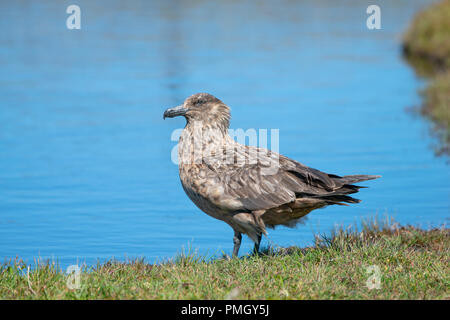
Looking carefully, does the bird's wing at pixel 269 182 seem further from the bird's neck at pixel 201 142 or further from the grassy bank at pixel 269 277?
the grassy bank at pixel 269 277

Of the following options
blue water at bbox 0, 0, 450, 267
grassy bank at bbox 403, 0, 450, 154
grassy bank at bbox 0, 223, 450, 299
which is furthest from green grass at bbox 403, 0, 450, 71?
grassy bank at bbox 0, 223, 450, 299

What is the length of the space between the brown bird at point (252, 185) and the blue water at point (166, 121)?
1198 mm

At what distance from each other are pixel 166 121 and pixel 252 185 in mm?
9884

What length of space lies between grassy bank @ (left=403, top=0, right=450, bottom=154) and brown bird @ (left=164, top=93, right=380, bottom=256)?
431 inches

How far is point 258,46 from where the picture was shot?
1134 inches

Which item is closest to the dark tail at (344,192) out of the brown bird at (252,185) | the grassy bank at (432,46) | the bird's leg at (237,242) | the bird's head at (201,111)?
the brown bird at (252,185)

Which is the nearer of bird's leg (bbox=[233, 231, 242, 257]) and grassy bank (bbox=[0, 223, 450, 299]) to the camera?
grassy bank (bbox=[0, 223, 450, 299])

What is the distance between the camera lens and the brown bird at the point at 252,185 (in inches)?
311

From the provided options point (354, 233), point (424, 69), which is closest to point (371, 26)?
point (424, 69)

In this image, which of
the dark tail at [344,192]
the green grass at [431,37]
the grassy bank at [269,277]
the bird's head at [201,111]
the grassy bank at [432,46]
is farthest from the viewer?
the green grass at [431,37]

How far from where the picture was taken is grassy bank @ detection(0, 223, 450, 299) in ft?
20.9

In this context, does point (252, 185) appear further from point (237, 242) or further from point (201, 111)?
point (201, 111)

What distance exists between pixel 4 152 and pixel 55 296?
28.4ft

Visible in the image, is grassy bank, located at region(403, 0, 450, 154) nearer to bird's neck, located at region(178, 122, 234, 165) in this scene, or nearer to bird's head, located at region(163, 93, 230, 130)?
bird's head, located at region(163, 93, 230, 130)
